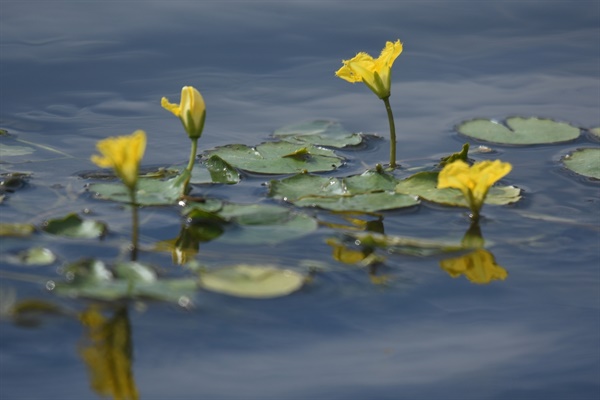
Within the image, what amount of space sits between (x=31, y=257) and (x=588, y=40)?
2.03 metres

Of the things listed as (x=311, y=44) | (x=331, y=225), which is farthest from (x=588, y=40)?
(x=331, y=225)

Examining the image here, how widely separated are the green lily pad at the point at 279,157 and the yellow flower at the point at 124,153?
0.55 meters

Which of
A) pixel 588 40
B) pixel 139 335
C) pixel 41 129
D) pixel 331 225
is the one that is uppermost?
pixel 588 40

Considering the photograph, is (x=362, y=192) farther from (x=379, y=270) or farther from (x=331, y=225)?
(x=379, y=270)

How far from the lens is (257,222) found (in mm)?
1723

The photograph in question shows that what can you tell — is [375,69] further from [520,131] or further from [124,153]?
[124,153]

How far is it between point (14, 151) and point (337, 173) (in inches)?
29.4

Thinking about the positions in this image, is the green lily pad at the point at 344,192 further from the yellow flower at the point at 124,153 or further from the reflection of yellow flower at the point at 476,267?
the yellow flower at the point at 124,153

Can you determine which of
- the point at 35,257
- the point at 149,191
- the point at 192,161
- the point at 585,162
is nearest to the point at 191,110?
the point at 192,161

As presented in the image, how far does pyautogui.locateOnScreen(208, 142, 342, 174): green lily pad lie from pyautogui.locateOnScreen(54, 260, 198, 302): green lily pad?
614mm

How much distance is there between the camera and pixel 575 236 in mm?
Result: 1752

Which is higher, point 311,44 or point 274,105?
point 311,44

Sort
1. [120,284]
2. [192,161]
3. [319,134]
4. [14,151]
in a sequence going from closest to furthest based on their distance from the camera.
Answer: [120,284] < [192,161] < [14,151] < [319,134]

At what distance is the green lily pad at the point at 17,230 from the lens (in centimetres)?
165
